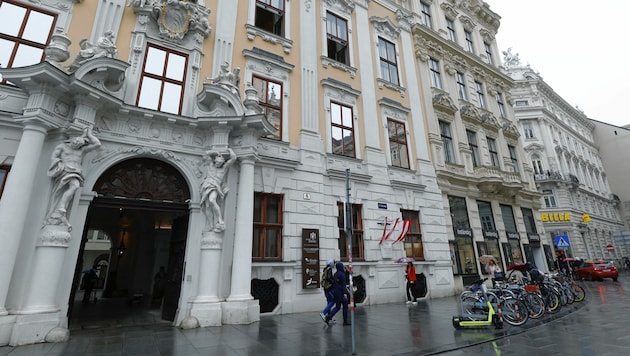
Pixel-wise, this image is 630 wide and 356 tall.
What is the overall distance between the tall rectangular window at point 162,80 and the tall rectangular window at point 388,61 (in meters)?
10.5

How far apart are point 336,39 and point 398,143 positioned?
20.0 feet

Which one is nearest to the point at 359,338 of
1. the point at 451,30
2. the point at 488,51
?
the point at 451,30

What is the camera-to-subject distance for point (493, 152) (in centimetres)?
2089

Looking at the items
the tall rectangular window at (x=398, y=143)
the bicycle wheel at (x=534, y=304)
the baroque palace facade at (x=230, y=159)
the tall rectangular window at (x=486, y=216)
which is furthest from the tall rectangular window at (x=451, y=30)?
the bicycle wheel at (x=534, y=304)

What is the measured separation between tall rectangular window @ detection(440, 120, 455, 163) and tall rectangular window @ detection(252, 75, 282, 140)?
10667 millimetres

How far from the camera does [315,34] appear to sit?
563 inches

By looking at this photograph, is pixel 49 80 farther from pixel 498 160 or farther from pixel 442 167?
pixel 498 160

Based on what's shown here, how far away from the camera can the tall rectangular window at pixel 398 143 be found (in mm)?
15062

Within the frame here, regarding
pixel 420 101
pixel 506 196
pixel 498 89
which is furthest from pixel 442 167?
pixel 498 89

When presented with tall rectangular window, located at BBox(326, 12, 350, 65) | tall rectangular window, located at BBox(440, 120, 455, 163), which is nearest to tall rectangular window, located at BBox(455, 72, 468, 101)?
tall rectangular window, located at BBox(440, 120, 455, 163)

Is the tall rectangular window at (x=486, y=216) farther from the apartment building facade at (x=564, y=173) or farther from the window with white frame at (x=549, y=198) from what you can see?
the window with white frame at (x=549, y=198)

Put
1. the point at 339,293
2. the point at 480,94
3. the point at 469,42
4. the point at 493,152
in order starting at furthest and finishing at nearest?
the point at 469,42 < the point at 480,94 < the point at 493,152 < the point at 339,293

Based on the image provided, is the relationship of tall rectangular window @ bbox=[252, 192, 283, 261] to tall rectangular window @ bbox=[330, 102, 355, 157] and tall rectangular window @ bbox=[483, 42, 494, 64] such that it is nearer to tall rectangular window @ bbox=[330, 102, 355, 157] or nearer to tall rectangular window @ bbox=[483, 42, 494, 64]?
tall rectangular window @ bbox=[330, 102, 355, 157]

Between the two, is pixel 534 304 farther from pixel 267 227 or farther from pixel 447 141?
pixel 447 141
